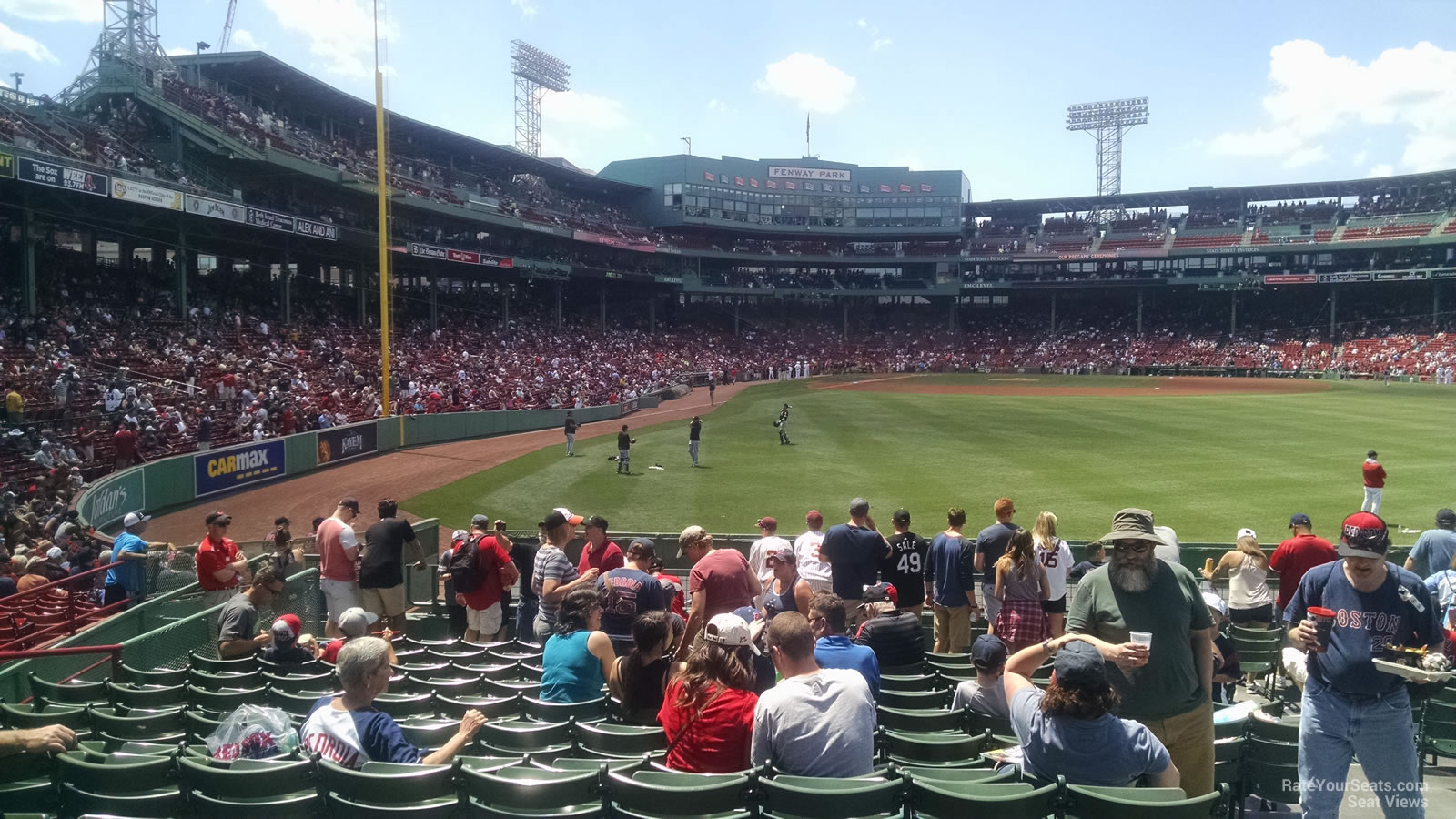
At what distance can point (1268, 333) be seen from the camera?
229ft

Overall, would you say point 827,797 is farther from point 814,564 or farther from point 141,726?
point 814,564

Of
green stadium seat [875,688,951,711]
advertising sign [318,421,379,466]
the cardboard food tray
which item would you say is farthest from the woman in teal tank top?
advertising sign [318,421,379,466]

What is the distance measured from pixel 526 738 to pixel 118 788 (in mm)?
2140

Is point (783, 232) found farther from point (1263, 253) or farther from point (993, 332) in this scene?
point (1263, 253)

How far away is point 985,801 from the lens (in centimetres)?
409

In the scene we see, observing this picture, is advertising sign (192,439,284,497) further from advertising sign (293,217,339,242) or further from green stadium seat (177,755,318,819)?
green stadium seat (177,755,318,819)

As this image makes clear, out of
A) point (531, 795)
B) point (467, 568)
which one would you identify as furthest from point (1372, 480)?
point (531, 795)

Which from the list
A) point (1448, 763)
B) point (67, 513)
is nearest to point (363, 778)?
point (1448, 763)

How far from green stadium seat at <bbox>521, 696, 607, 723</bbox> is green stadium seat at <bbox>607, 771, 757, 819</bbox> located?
155cm

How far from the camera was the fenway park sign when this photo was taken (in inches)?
1826

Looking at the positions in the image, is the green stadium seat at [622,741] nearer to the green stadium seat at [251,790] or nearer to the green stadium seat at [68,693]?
the green stadium seat at [251,790]

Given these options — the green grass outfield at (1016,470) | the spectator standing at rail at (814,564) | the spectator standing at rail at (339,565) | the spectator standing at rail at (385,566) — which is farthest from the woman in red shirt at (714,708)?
the green grass outfield at (1016,470)

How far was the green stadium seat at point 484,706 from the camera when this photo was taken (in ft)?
20.4

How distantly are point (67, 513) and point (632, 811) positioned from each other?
16.9 m
